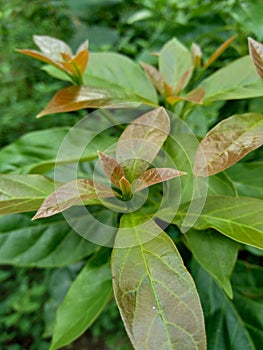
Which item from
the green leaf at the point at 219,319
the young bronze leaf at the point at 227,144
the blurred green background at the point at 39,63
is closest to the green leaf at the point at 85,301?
the green leaf at the point at 219,319

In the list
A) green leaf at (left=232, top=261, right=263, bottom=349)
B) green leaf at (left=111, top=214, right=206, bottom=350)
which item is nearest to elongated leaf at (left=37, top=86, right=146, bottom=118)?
green leaf at (left=111, top=214, right=206, bottom=350)

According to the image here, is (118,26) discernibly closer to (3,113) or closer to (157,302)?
(3,113)

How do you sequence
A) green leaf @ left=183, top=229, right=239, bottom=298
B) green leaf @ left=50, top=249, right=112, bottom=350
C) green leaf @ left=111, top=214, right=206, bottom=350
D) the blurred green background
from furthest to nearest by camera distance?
1. the blurred green background
2. green leaf @ left=50, top=249, right=112, bottom=350
3. green leaf @ left=183, top=229, right=239, bottom=298
4. green leaf @ left=111, top=214, right=206, bottom=350

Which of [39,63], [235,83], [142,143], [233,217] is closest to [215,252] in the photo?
[233,217]

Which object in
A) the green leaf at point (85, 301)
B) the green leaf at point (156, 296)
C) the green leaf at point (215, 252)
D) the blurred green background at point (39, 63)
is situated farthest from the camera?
the blurred green background at point (39, 63)

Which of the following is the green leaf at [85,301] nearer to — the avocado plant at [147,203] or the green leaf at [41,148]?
the avocado plant at [147,203]

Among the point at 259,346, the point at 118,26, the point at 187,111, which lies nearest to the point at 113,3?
the point at 118,26

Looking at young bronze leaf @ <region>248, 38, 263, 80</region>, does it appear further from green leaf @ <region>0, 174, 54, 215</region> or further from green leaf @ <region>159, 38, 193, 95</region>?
green leaf @ <region>0, 174, 54, 215</region>

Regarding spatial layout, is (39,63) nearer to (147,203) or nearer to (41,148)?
(41,148)
